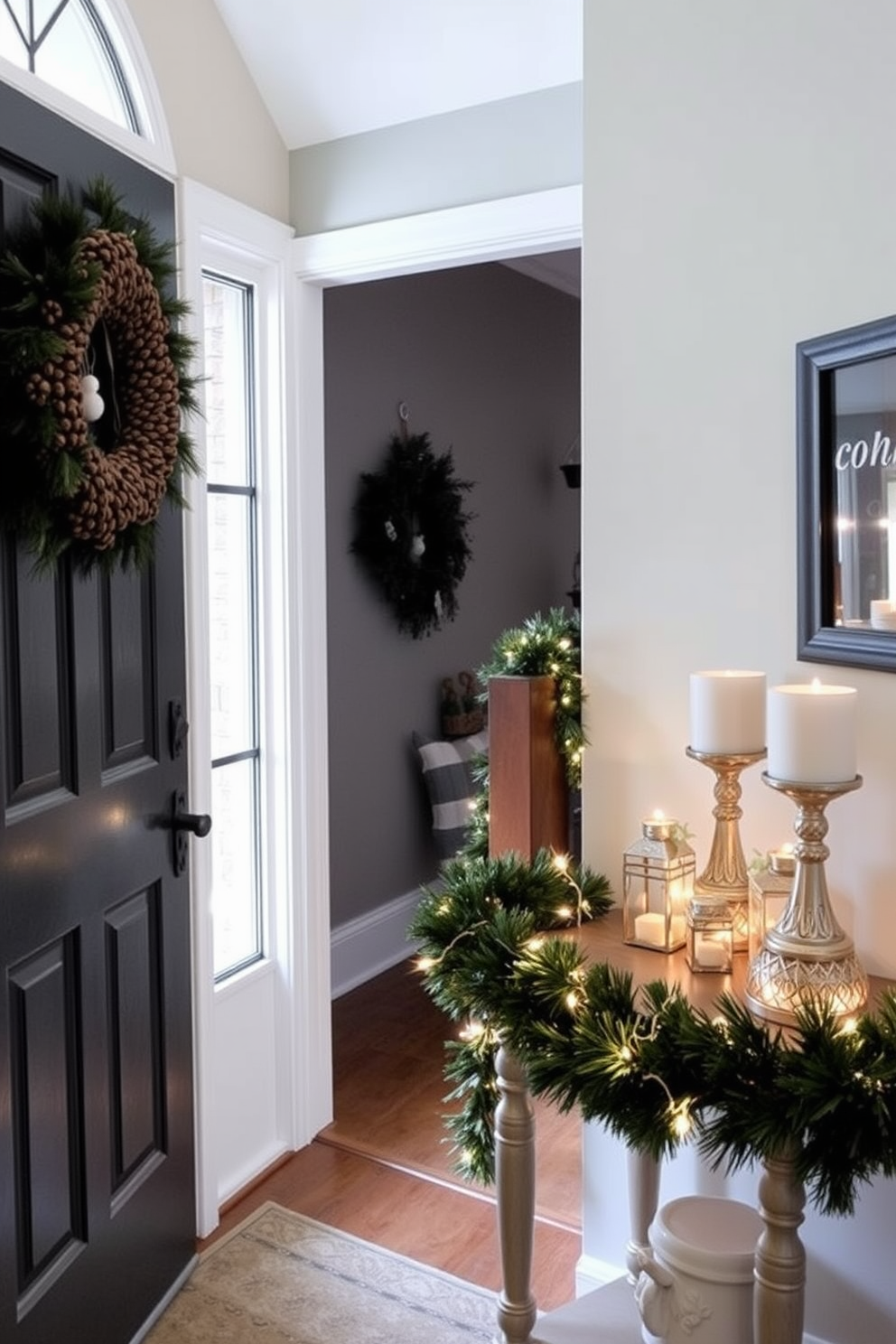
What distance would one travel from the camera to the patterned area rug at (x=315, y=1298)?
2.19 m

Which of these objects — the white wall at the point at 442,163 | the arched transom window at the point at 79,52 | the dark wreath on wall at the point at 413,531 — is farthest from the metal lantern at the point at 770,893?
the dark wreath on wall at the point at 413,531

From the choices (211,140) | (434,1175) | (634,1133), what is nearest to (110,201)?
(211,140)

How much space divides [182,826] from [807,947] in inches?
49.6

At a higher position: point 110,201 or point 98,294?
point 110,201

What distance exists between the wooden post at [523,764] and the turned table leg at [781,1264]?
76 cm

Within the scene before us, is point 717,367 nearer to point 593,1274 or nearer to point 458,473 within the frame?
point 593,1274

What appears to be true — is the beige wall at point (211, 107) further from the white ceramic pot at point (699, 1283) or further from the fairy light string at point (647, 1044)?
the white ceramic pot at point (699, 1283)

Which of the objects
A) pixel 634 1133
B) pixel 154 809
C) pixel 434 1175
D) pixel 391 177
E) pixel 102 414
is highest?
pixel 391 177

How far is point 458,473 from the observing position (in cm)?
446

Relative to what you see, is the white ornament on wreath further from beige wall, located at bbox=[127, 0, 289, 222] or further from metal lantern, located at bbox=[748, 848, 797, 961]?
metal lantern, located at bbox=[748, 848, 797, 961]

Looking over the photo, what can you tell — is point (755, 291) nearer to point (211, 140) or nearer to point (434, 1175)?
point (211, 140)

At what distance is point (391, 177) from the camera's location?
255 centimetres

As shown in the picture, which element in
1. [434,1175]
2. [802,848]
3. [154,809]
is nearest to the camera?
[802,848]

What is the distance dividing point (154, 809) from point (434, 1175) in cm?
118
